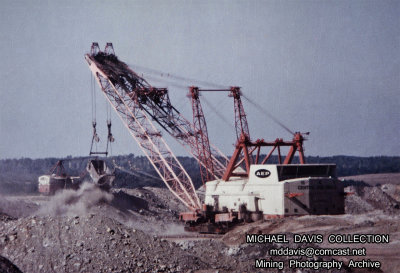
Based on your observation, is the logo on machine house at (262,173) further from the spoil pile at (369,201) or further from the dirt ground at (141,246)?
the spoil pile at (369,201)

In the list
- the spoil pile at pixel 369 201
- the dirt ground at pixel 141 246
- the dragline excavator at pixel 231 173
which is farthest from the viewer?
the spoil pile at pixel 369 201

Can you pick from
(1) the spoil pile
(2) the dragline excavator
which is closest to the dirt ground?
(2) the dragline excavator

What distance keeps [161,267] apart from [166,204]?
37.8m

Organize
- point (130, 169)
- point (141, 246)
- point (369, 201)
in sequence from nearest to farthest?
point (141, 246)
point (369, 201)
point (130, 169)

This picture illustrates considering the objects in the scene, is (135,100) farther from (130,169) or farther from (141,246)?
(130,169)

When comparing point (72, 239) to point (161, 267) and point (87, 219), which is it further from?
point (161, 267)

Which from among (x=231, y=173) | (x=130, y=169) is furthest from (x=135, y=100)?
(x=130, y=169)

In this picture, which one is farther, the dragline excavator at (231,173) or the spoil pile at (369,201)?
the spoil pile at (369,201)

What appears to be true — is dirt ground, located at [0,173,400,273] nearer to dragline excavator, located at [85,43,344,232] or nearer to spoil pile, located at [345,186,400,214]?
dragline excavator, located at [85,43,344,232]

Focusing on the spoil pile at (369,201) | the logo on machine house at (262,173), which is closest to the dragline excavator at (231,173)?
the logo on machine house at (262,173)

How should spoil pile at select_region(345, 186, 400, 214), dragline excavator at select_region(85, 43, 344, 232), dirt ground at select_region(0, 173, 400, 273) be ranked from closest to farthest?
dirt ground at select_region(0, 173, 400, 273)
dragline excavator at select_region(85, 43, 344, 232)
spoil pile at select_region(345, 186, 400, 214)

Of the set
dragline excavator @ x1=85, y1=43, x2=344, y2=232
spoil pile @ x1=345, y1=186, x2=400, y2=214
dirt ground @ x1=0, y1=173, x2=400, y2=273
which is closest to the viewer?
dirt ground @ x1=0, y1=173, x2=400, y2=273

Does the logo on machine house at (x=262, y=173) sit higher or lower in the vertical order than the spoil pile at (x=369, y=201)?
higher

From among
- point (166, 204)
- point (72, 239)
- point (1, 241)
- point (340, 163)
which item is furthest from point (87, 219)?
point (340, 163)
